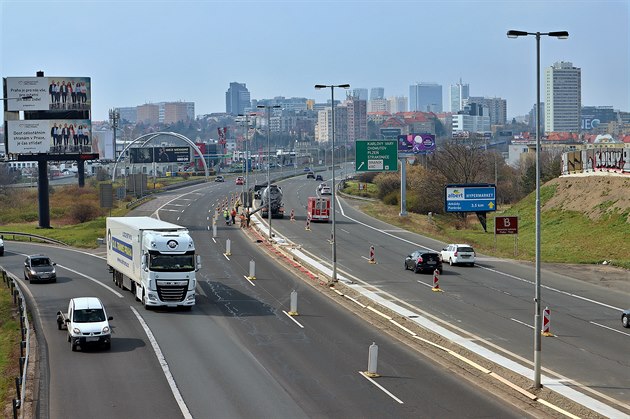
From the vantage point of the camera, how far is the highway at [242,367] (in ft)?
79.9

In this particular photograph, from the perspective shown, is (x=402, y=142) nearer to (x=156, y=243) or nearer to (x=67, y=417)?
(x=156, y=243)

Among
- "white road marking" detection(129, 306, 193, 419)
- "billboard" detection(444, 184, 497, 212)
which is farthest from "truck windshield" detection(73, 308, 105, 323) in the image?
"billboard" detection(444, 184, 497, 212)

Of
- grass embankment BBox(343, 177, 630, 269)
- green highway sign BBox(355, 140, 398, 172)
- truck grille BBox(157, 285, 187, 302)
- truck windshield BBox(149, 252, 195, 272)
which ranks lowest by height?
grass embankment BBox(343, 177, 630, 269)

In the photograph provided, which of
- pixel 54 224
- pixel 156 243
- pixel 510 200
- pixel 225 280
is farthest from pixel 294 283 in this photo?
pixel 510 200

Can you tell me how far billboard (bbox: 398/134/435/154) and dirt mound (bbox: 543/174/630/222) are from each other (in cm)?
1425

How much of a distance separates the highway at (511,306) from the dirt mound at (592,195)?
17.7 m

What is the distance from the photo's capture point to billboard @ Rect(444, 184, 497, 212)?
246ft

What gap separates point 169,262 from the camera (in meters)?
39.8

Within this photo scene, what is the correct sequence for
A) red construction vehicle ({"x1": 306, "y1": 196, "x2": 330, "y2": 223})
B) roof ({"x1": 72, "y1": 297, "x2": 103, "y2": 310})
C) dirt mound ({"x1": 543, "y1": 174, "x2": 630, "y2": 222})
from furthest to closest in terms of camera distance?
red construction vehicle ({"x1": 306, "y1": 196, "x2": 330, "y2": 223}) → dirt mound ({"x1": 543, "y1": 174, "x2": 630, "y2": 222}) → roof ({"x1": 72, "y1": 297, "x2": 103, "y2": 310})

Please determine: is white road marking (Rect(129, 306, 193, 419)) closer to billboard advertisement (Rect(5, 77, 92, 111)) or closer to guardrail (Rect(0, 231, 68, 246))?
guardrail (Rect(0, 231, 68, 246))

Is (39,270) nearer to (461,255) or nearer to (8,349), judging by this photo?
(8,349)

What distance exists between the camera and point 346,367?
29469mm

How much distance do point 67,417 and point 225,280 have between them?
27739 millimetres

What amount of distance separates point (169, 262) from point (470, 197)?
40.7m
